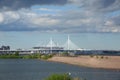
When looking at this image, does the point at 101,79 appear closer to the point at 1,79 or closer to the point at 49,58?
the point at 1,79

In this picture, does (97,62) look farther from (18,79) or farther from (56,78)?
(56,78)

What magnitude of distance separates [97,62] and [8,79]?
7097 cm

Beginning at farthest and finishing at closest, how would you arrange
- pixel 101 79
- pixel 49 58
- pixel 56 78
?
pixel 49 58 → pixel 101 79 → pixel 56 78

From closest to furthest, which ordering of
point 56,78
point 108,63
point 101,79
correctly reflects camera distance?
1. point 56,78
2. point 101,79
3. point 108,63

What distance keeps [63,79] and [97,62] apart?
9133 cm

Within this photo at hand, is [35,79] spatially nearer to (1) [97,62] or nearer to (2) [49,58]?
(1) [97,62]

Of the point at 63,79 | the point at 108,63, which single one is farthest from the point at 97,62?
the point at 63,79

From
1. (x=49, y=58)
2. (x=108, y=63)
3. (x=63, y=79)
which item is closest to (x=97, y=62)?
(x=108, y=63)

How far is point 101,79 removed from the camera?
65.6 metres

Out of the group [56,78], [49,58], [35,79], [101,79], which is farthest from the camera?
[49,58]

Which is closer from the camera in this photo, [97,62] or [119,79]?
[119,79]

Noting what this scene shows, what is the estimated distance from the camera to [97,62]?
130250mm

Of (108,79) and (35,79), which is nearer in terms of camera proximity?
(35,79)

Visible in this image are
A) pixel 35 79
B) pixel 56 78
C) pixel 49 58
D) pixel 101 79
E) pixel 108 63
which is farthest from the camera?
pixel 49 58
